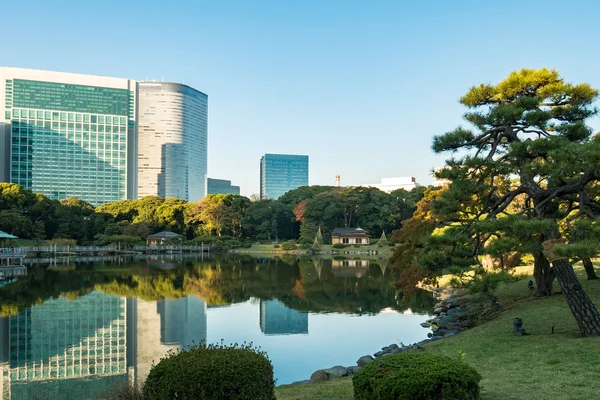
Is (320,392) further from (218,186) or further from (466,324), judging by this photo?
(218,186)

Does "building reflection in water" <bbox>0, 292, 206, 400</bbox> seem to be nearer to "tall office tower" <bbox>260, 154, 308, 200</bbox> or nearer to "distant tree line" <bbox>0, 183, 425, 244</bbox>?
"distant tree line" <bbox>0, 183, 425, 244</bbox>

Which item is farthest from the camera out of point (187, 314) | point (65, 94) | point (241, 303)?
point (65, 94)

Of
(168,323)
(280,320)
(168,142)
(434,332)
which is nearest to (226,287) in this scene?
(280,320)

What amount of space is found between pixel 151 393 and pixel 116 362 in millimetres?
5920

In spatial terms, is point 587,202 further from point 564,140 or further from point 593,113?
point 593,113

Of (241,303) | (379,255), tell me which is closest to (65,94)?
(379,255)

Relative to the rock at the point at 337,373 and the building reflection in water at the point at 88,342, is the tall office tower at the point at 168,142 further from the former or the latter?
the rock at the point at 337,373

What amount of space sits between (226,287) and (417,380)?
Result: 16.4 meters

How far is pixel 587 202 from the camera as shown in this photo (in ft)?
21.9

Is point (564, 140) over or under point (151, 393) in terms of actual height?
over

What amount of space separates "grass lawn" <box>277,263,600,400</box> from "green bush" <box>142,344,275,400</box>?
1686 mm

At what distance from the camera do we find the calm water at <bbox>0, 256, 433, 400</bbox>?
8375 millimetres

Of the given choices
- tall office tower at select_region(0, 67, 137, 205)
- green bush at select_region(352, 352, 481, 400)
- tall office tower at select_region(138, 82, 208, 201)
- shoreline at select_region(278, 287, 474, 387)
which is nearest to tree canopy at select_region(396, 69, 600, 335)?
shoreline at select_region(278, 287, 474, 387)

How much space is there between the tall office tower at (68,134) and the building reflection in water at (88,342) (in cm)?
5958
